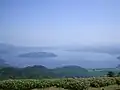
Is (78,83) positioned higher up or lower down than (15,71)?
lower down

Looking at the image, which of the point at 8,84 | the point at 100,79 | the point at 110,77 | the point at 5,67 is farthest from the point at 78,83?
the point at 5,67

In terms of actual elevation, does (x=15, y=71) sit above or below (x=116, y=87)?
above

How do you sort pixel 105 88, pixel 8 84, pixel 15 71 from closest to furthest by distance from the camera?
pixel 8 84 → pixel 105 88 → pixel 15 71

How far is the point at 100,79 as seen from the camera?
1363cm

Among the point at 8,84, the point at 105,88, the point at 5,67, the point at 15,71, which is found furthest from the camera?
the point at 5,67

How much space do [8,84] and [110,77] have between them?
623 cm

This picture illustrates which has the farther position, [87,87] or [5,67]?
[5,67]

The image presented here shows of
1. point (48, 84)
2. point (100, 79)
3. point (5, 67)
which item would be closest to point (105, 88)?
point (100, 79)

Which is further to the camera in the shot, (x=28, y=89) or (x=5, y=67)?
(x=5, y=67)

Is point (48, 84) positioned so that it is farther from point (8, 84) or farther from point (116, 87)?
point (116, 87)

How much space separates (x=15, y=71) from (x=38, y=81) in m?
4.40

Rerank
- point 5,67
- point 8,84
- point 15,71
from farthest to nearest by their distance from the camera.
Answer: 1. point 5,67
2. point 15,71
3. point 8,84

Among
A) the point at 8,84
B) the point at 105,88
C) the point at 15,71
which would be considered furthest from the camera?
the point at 15,71

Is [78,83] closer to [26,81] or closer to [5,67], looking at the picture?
[26,81]
